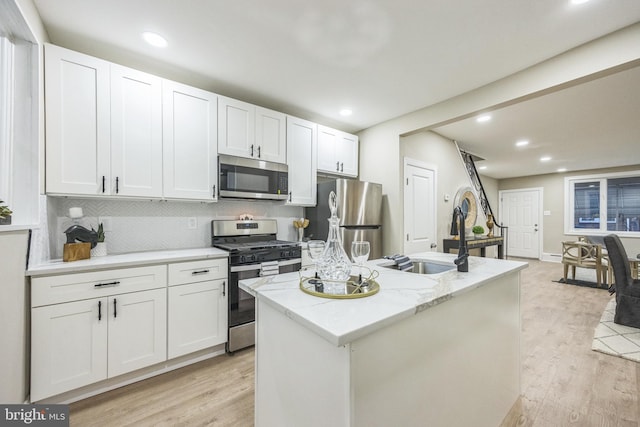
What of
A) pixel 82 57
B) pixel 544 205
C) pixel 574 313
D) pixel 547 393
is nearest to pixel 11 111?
pixel 82 57

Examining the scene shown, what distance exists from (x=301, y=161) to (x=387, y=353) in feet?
8.46

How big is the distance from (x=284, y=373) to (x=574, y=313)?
4208 mm

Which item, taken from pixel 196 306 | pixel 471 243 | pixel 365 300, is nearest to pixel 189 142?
pixel 196 306

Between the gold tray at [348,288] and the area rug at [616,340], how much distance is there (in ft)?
9.15

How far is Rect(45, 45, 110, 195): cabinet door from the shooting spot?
1830mm

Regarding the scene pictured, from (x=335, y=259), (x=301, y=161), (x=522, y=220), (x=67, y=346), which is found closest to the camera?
(x=335, y=259)

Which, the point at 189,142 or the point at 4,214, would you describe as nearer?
the point at 4,214

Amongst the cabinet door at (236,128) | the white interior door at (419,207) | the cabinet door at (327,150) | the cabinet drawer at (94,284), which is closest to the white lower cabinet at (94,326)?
the cabinet drawer at (94,284)

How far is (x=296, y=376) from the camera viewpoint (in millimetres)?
1010

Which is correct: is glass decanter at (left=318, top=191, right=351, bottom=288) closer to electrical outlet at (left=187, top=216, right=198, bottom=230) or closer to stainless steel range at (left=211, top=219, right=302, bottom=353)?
stainless steel range at (left=211, top=219, right=302, bottom=353)

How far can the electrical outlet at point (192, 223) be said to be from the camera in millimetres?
2707

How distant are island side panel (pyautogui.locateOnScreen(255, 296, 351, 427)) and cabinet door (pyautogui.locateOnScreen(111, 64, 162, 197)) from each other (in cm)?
165

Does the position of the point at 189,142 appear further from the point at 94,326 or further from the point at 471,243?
the point at 471,243

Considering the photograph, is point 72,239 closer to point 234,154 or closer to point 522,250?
point 234,154
